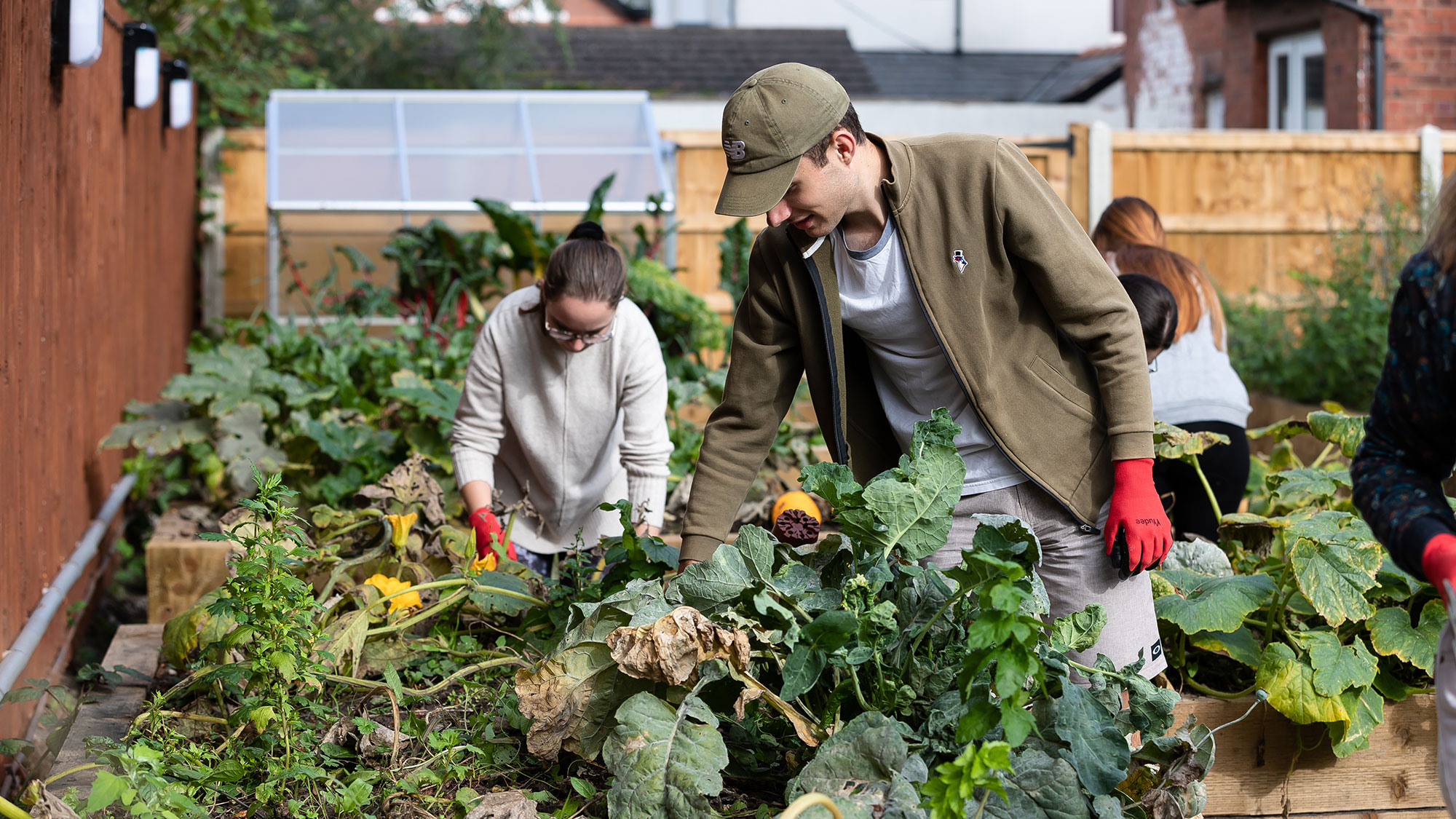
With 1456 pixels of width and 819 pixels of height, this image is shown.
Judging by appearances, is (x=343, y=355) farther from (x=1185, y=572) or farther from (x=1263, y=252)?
(x=1263, y=252)

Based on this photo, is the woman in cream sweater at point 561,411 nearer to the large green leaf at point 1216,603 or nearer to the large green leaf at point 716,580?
the large green leaf at point 716,580

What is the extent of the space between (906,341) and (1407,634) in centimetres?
121

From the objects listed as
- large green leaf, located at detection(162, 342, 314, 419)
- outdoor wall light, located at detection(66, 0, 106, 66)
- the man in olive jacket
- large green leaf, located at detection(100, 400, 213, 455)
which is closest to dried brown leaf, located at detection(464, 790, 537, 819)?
the man in olive jacket

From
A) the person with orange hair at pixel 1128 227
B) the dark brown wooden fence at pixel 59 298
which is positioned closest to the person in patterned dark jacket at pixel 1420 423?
the person with orange hair at pixel 1128 227

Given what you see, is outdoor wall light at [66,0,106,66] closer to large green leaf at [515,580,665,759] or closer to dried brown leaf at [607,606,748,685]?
large green leaf at [515,580,665,759]

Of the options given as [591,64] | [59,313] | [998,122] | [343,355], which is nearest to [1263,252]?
[998,122]

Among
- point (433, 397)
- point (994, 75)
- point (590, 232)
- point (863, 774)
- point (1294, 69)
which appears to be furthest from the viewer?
point (994, 75)

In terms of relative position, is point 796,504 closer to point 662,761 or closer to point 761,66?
point 662,761

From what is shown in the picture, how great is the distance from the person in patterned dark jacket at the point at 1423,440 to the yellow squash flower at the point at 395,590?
1865 mm

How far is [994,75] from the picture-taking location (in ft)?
66.7

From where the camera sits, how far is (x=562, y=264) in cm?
296

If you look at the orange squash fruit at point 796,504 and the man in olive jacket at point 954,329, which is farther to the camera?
the orange squash fruit at point 796,504

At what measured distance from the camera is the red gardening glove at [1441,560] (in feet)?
4.86

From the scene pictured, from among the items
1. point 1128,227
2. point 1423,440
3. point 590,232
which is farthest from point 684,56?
point 1423,440
